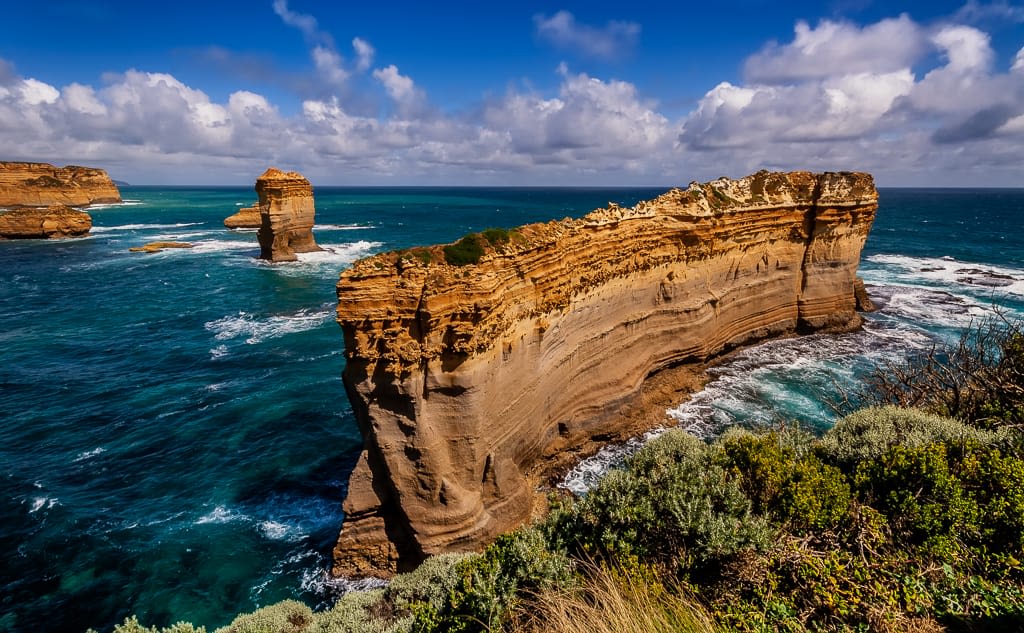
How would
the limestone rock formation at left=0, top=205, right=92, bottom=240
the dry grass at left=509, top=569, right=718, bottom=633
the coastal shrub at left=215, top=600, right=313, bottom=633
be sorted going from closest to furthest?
the dry grass at left=509, top=569, right=718, bottom=633
the coastal shrub at left=215, top=600, right=313, bottom=633
the limestone rock formation at left=0, top=205, right=92, bottom=240

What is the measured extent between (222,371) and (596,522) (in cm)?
3004

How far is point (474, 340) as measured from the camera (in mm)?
16125

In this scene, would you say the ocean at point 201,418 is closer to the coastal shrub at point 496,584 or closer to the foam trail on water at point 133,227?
the coastal shrub at point 496,584

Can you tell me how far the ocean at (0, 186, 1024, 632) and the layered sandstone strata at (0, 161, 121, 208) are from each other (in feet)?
267

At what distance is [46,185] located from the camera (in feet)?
391

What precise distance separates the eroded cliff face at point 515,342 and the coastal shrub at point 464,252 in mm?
310

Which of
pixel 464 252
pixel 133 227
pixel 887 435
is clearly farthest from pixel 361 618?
pixel 133 227

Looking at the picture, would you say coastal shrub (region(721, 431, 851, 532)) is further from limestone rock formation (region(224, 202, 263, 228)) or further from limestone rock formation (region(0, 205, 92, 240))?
limestone rock formation (region(0, 205, 92, 240))

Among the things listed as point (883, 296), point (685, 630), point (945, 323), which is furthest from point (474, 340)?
point (883, 296)

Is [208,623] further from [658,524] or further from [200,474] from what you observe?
[658,524]

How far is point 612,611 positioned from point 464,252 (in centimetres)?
1201

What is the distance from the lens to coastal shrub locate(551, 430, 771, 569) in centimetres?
907

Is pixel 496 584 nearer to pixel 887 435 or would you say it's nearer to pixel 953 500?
pixel 953 500

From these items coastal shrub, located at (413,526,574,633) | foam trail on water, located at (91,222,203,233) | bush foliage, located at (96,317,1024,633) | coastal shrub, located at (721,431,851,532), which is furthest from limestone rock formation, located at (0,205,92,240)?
coastal shrub, located at (721,431,851,532)
